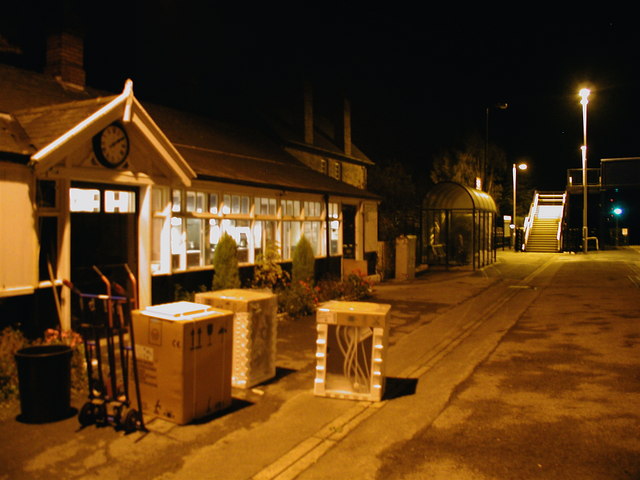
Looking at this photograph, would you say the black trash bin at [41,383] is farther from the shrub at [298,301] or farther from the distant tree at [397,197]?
the distant tree at [397,197]

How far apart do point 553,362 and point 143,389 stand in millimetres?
6071

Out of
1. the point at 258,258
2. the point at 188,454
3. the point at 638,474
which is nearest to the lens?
the point at 638,474

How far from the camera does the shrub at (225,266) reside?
11.8 m

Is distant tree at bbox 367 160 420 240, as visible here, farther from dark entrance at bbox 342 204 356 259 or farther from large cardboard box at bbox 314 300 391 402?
large cardboard box at bbox 314 300 391 402

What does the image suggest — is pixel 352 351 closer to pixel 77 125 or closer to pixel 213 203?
pixel 77 125

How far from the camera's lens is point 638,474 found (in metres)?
4.83

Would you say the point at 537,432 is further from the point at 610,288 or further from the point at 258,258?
the point at 610,288

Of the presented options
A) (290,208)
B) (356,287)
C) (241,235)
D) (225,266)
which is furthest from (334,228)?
(225,266)

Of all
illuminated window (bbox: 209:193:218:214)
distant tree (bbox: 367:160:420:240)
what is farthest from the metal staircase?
illuminated window (bbox: 209:193:218:214)

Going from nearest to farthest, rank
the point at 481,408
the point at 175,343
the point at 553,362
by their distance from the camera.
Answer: the point at 175,343
the point at 481,408
the point at 553,362

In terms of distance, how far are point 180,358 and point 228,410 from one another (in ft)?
3.80

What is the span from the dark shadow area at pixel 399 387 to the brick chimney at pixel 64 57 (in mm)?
10158

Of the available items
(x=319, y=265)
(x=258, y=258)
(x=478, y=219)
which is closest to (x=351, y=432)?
(x=258, y=258)

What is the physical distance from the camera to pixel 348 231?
790 inches
